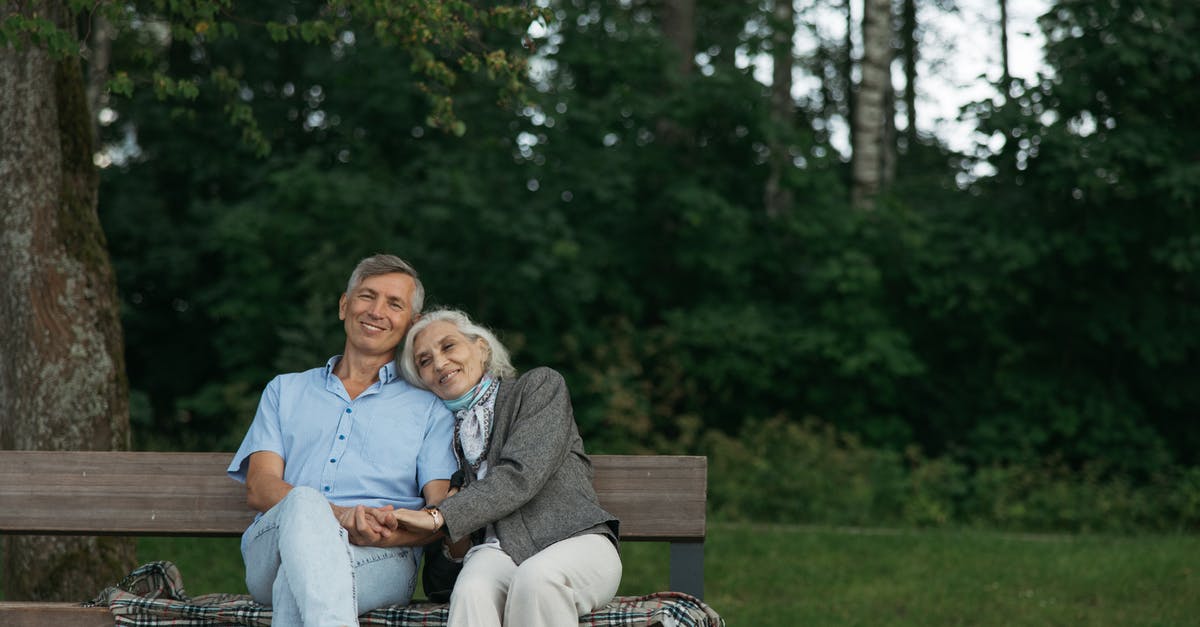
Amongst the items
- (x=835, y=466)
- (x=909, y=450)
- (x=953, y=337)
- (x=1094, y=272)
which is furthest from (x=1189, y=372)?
(x=835, y=466)

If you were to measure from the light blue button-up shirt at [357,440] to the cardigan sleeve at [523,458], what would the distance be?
0.78ft

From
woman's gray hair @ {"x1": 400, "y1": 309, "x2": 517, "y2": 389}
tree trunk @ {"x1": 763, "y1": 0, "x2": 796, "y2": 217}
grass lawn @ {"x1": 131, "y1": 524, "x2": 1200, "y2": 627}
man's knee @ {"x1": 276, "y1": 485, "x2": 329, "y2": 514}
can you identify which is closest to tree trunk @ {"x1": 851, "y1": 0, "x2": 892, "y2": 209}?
tree trunk @ {"x1": 763, "y1": 0, "x2": 796, "y2": 217}

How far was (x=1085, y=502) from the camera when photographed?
31.3 feet

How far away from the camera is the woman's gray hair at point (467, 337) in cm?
405

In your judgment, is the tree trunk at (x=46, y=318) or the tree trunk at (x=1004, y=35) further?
the tree trunk at (x=1004, y=35)

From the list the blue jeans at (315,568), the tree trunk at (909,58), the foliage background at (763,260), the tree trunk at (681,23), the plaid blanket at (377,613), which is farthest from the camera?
the tree trunk at (909,58)

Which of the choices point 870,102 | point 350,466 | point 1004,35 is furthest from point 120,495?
point 1004,35

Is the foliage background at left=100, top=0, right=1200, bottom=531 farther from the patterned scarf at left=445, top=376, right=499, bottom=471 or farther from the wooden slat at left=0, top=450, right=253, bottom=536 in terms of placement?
the wooden slat at left=0, top=450, right=253, bottom=536

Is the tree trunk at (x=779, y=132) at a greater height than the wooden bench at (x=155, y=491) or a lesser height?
greater

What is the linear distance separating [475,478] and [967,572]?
3857 mm

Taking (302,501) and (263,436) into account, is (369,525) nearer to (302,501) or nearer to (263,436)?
(302,501)

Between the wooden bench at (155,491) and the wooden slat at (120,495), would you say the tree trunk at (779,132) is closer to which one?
the wooden bench at (155,491)

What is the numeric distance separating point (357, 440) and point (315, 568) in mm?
614

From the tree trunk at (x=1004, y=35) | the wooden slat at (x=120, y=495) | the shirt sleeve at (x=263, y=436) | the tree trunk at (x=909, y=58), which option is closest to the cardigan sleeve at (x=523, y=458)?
the shirt sleeve at (x=263, y=436)
